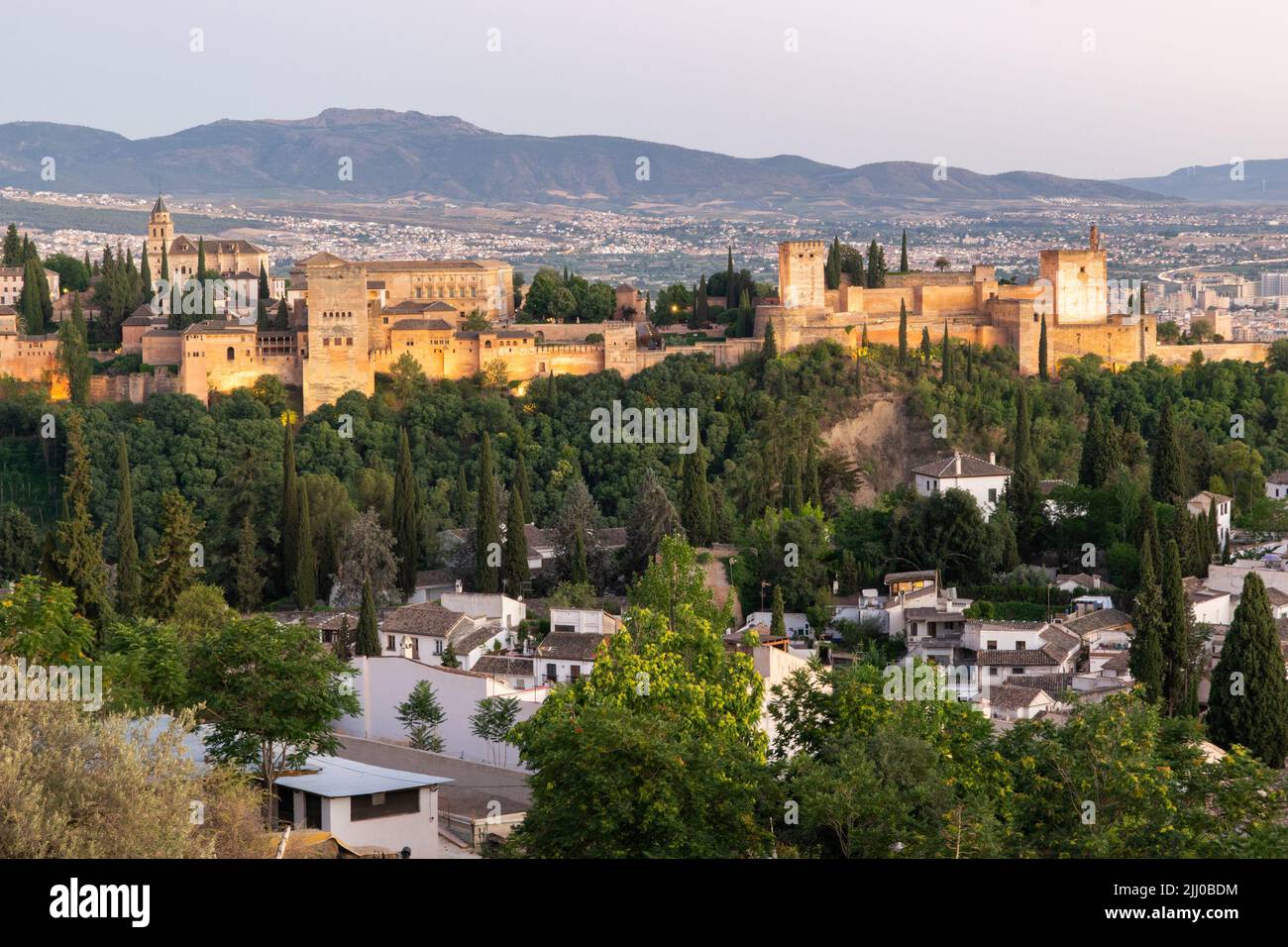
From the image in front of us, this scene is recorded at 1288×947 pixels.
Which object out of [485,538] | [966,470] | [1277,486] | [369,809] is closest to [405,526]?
[485,538]

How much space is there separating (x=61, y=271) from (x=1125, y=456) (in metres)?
37.0

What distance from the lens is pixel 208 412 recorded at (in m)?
47.2

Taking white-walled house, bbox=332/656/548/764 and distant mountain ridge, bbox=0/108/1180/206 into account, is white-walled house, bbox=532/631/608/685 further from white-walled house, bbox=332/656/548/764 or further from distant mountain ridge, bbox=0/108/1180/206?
distant mountain ridge, bbox=0/108/1180/206

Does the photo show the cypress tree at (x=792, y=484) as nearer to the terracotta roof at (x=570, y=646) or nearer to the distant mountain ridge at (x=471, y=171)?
the terracotta roof at (x=570, y=646)

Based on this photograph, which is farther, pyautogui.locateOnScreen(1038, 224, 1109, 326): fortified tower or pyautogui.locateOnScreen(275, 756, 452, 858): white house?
pyautogui.locateOnScreen(1038, 224, 1109, 326): fortified tower

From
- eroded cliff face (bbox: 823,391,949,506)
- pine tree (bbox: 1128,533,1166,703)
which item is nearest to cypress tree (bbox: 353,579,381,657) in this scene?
pine tree (bbox: 1128,533,1166,703)

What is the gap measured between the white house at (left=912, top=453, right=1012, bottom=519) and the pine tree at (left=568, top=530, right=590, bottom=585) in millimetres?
6418

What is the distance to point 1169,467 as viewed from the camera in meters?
35.8

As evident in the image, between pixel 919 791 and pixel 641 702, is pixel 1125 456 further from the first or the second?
pixel 919 791

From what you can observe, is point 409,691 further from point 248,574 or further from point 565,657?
point 248,574

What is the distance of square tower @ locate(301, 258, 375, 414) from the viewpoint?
48750mm

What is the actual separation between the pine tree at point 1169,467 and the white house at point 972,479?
2760 mm

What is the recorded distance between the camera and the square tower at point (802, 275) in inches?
2077

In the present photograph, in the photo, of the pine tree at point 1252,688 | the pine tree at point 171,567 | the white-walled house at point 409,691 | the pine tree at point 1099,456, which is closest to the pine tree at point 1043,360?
the pine tree at point 1099,456
